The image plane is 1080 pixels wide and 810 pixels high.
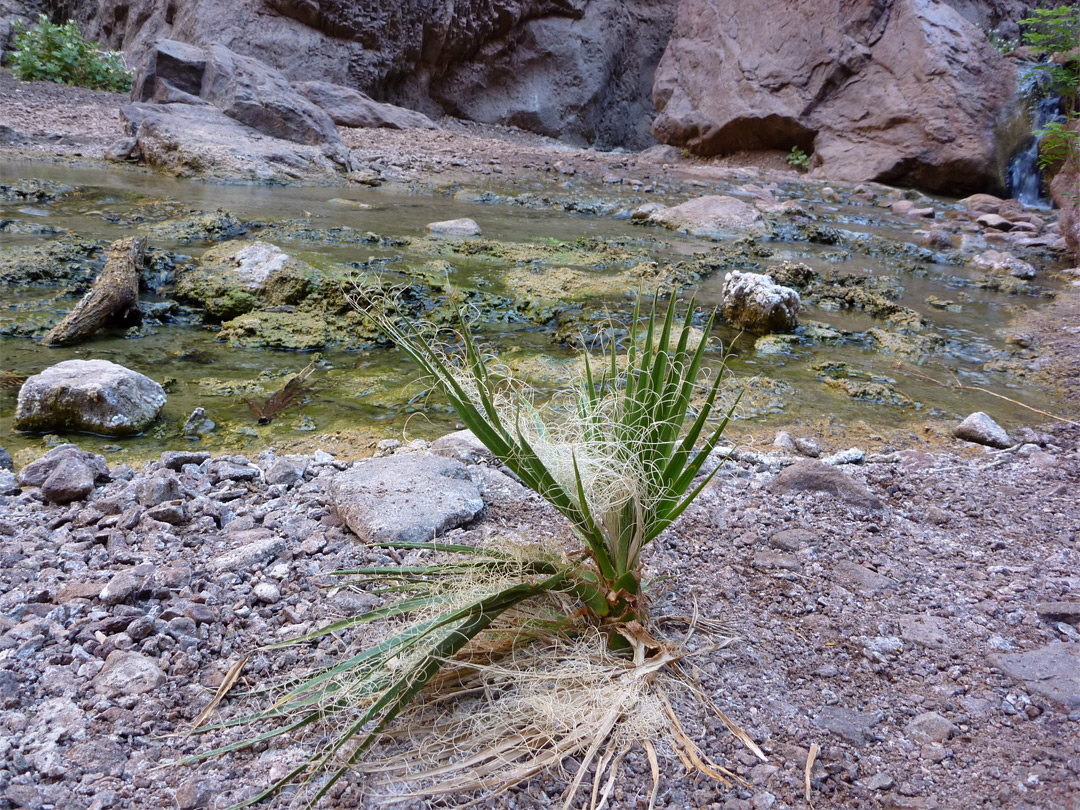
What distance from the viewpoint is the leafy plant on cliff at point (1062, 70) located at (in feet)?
28.7

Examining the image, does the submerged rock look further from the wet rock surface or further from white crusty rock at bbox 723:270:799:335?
the wet rock surface

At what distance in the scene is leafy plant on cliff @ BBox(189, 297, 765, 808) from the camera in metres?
1.33

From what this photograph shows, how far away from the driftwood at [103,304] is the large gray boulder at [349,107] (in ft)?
31.1

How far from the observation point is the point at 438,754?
133cm

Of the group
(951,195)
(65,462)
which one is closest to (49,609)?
(65,462)

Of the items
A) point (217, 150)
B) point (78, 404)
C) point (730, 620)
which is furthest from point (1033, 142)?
point (78, 404)

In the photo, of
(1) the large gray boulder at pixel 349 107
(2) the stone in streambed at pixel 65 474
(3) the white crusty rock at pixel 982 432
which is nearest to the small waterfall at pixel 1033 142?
(1) the large gray boulder at pixel 349 107

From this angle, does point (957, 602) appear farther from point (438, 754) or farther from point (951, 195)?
point (951, 195)

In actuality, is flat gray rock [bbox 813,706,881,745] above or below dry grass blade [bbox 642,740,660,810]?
above

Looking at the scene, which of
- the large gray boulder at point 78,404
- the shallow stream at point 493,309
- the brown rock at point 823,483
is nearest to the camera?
the brown rock at point 823,483

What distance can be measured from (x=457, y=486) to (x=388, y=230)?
499cm

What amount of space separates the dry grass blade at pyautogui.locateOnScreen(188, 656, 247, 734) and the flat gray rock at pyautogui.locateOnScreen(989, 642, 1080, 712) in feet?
5.40

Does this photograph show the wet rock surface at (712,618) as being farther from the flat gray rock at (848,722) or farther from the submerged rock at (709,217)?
the submerged rock at (709,217)

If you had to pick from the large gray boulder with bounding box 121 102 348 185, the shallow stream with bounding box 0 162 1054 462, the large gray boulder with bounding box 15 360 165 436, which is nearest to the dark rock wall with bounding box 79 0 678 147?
the large gray boulder with bounding box 121 102 348 185
